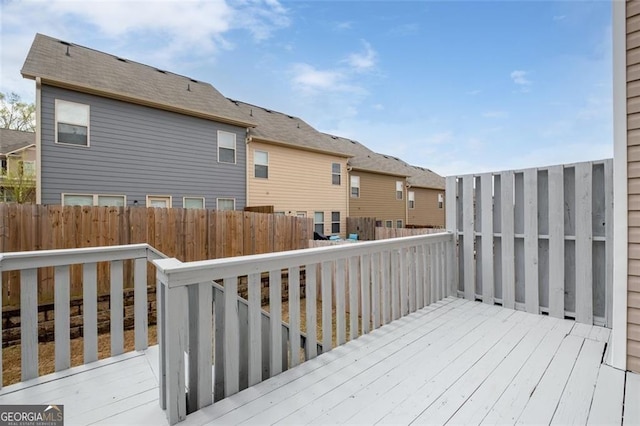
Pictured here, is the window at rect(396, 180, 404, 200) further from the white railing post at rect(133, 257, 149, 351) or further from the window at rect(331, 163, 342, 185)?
the white railing post at rect(133, 257, 149, 351)

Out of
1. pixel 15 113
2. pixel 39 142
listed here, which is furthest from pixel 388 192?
pixel 15 113

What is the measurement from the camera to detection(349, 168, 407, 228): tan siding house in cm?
1512

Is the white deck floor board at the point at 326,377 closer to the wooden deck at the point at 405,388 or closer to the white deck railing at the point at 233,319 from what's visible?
the wooden deck at the point at 405,388

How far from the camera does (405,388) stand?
1.87 m

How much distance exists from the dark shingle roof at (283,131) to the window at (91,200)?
458 cm

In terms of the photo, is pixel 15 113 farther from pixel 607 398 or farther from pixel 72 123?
pixel 607 398

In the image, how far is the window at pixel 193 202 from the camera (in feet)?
29.5

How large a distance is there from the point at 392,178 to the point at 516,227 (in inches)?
553

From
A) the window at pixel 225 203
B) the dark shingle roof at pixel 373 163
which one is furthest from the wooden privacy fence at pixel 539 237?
the dark shingle roof at pixel 373 163

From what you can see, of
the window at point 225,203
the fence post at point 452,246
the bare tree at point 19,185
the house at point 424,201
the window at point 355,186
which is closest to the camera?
the fence post at point 452,246

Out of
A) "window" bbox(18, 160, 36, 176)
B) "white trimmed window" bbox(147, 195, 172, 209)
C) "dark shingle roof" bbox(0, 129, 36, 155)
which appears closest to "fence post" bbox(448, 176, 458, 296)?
"white trimmed window" bbox(147, 195, 172, 209)

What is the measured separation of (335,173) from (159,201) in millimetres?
7678

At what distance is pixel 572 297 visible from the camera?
121 inches

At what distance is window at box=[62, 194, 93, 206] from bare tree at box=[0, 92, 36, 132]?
10.9 metres
